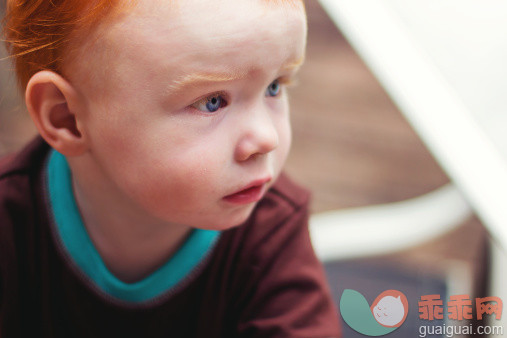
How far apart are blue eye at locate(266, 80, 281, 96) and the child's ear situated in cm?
12

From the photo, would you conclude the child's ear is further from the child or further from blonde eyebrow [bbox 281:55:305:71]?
blonde eyebrow [bbox 281:55:305:71]

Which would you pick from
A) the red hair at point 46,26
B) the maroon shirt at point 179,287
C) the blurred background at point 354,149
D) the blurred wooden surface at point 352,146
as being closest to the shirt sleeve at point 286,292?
the maroon shirt at point 179,287

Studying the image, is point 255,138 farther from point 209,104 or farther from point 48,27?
point 48,27

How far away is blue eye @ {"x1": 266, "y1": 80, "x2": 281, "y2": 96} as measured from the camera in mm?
405

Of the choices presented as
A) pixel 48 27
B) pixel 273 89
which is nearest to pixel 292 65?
pixel 273 89

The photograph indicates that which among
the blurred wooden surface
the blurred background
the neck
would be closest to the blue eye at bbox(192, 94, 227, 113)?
the neck

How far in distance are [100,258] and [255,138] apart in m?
0.19

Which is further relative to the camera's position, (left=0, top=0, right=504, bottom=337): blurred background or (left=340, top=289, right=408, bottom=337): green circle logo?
(left=0, top=0, right=504, bottom=337): blurred background

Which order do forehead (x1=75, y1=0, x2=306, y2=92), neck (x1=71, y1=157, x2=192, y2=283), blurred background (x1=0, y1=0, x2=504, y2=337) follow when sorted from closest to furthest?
forehead (x1=75, y1=0, x2=306, y2=92) → neck (x1=71, y1=157, x2=192, y2=283) → blurred background (x1=0, y1=0, x2=504, y2=337)

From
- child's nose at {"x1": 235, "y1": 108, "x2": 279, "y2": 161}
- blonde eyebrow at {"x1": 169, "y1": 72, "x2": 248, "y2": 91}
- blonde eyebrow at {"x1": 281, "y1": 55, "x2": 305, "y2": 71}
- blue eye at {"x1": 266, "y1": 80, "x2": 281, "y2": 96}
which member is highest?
blonde eyebrow at {"x1": 281, "y1": 55, "x2": 305, "y2": 71}

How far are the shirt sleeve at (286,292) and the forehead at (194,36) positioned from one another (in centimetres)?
19

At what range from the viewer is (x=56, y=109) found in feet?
1.33

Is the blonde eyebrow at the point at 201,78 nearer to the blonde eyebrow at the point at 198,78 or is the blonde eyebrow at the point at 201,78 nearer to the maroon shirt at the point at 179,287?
the blonde eyebrow at the point at 198,78

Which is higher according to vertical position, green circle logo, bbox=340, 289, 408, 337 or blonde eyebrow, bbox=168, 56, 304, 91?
blonde eyebrow, bbox=168, 56, 304, 91
